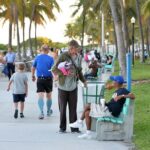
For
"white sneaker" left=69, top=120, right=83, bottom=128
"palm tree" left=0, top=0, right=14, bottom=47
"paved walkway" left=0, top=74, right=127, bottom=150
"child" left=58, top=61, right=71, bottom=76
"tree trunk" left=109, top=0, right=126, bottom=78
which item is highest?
"palm tree" left=0, top=0, right=14, bottom=47

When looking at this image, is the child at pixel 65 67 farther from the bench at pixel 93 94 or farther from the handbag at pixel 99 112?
the bench at pixel 93 94

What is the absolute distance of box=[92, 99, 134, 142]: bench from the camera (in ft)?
32.3

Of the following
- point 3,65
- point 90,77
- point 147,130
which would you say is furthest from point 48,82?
point 3,65

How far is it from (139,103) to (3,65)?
45.3 feet

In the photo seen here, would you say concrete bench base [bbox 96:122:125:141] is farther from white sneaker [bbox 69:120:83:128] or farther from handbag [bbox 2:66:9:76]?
handbag [bbox 2:66:9:76]

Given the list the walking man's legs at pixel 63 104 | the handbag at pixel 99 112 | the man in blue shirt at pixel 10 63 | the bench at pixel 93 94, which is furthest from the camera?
the man in blue shirt at pixel 10 63

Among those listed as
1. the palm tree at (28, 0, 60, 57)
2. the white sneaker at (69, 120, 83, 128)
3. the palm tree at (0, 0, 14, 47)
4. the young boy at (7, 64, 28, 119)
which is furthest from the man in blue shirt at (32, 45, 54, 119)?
the palm tree at (28, 0, 60, 57)

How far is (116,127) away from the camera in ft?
32.5

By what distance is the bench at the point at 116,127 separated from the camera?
986 cm

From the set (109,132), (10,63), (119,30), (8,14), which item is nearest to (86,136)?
(109,132)

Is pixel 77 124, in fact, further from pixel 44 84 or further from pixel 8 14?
pixel 8 14

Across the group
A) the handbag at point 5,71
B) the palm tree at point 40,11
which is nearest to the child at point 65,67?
the handbag at point 5,71

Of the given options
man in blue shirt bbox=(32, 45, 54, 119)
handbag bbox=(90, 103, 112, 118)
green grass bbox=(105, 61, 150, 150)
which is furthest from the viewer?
man in blue shirt bbox=(32, 45, 54, 119)

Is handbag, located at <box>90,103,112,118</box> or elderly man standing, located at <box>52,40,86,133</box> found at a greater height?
elderly man standing, located at <box>52,40,86,133</box>
